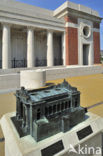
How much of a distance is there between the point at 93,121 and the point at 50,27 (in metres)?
18.0

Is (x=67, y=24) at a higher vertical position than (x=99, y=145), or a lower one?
higher

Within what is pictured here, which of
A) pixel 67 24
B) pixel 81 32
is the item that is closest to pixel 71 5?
pixel 67 24

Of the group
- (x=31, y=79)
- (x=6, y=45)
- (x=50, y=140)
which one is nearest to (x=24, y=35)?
(x=6, y=45)

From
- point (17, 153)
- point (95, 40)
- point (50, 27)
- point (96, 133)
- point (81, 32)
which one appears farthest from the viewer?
point (95, 40)

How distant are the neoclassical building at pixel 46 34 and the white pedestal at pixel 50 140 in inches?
551

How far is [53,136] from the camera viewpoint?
2.15 meters

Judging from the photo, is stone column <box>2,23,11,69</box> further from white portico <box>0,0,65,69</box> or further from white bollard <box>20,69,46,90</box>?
white bollard <box>20,69,46,90</box>

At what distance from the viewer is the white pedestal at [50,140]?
1.85 m

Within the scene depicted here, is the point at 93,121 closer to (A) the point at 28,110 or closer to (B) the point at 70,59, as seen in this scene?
(A) the point at 28,110

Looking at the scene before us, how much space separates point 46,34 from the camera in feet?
66.7

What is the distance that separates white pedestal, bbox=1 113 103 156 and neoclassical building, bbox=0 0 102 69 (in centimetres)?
1400

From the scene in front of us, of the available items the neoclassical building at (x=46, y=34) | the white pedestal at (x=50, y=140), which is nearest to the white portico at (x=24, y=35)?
the neoclassical building at (x=46, y=34)

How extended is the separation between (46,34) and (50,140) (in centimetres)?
2049

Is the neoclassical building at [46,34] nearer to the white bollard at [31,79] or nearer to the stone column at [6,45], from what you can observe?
the stone column at [6,45]
